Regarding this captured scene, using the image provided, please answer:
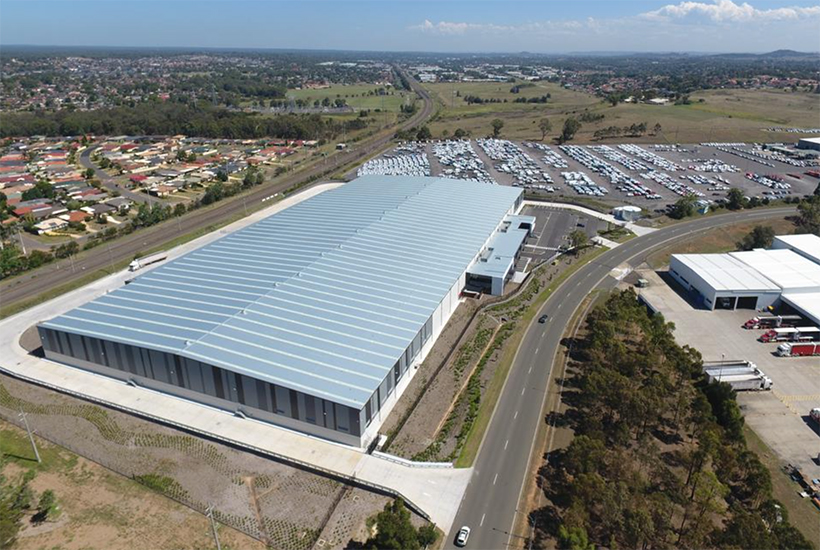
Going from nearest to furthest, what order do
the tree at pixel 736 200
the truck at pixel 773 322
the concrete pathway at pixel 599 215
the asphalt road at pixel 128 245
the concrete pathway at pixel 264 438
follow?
the concrete pathway at pixel 264 438 < the truck at pixel 773 322 < the asphalt road at pixel 128 245 < the concrete pathway at pixel 599 215 < the tree at pixel 736 200

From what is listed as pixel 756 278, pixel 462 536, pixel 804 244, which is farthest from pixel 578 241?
pixel 462 536

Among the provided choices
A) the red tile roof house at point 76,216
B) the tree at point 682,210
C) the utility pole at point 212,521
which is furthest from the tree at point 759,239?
the red tile roof house at point 76,216

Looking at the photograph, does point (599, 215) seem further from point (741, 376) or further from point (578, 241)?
point (741, 376)

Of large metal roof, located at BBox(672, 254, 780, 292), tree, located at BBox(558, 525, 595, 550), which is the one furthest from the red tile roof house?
large metal roof, located at BBox(672, 254, 780, 292)

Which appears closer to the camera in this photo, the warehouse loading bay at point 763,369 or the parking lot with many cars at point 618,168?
the warehouse loading bay at point 763,369

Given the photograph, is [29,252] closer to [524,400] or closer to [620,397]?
[524,400]

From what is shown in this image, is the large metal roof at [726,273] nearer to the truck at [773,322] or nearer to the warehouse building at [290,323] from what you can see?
the truck at [773,322]

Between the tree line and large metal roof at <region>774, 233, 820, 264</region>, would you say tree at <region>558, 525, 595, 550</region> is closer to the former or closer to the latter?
large metal roof at <region>774, 233, 820, 264</region>

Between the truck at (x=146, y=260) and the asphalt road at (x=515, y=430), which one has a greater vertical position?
the truck at (x=146, y=260)
